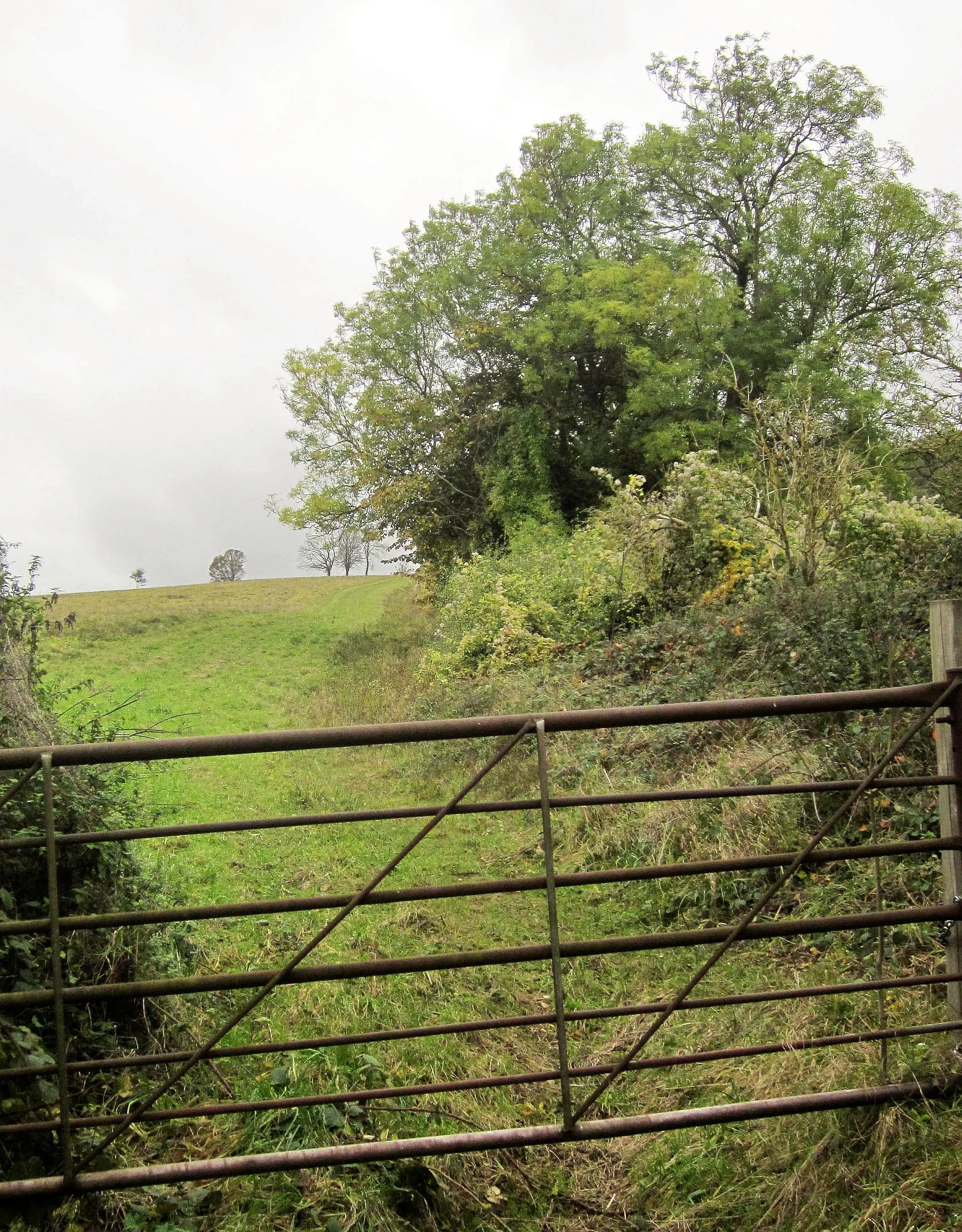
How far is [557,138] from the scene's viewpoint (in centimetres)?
2530

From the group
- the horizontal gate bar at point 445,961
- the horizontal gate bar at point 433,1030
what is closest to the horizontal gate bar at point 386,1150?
the horizontal gate bar at point 433,1030

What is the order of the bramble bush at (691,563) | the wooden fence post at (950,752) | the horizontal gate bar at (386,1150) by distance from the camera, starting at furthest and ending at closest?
1. the bramble bush at (691,563)
2. the wooden fence post at (950,752)
3. the horizontal gate bar at (386,1150)

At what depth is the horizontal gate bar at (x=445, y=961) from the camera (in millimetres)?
2584

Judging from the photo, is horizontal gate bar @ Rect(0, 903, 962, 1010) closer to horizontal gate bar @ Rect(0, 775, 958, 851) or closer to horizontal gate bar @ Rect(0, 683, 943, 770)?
horizontal gate bar @ Rect(0, 775, 958, 851)

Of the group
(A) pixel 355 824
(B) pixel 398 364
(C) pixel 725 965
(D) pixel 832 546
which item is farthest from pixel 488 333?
(C) pixel 725 965

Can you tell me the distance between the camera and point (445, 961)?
269 cm

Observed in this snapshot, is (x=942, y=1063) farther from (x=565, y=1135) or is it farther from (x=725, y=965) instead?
(x=725, y=965)

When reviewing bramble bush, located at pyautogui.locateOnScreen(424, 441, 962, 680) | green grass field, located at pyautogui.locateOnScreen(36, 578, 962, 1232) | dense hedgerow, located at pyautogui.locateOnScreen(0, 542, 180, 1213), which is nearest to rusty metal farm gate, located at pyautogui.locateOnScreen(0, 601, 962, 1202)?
dense hedgerow, located at pyautogui.locateOnScreen(0, 542, 180, 1213)

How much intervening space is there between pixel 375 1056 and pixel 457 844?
12.6 feet

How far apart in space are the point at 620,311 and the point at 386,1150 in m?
22.4

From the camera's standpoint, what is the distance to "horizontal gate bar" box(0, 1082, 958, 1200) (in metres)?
2.52

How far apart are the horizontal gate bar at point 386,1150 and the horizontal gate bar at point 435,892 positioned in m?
0.70

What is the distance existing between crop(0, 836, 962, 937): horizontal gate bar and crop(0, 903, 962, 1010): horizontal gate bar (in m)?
0.17

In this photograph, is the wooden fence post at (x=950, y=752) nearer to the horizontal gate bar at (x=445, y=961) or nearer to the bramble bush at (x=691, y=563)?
the horizontal gate bar at (x=445, y=961)
